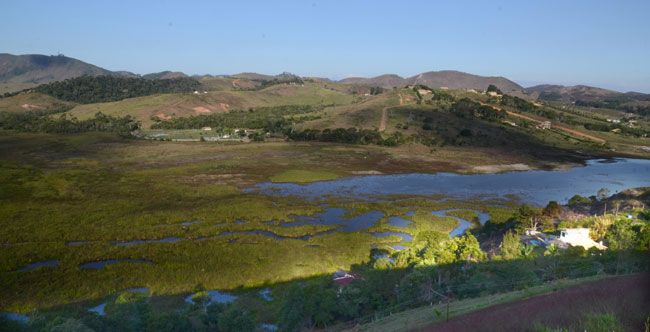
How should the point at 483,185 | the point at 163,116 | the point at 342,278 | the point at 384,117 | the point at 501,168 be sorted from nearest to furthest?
the point at 342,278, the point at 483,185, the point at 501,168, the point at 384,117, the point at 163,116

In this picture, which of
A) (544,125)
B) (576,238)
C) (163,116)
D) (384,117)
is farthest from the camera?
(163,116)

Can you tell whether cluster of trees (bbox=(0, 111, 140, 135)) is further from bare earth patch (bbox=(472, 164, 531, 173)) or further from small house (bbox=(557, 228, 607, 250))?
small house (bbox=(557, 228, 607, 250))

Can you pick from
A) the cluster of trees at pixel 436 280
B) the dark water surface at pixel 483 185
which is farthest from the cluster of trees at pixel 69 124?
the cluster of trees at pixel 436 280

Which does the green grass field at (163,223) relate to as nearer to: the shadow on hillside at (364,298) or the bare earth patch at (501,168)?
the shadow on hillside at (364,298)

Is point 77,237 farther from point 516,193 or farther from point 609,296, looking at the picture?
point 516,193

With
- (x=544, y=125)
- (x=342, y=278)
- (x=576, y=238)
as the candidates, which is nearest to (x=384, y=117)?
(x=544, y=125)

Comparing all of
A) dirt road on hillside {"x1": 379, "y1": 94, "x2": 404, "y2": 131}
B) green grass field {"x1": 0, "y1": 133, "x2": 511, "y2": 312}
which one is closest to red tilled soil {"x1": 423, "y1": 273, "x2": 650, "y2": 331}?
green grass field {"x1": 0, "y1": 133, "x2": 511, "y2": 312}

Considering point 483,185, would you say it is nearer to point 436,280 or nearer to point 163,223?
point 163,223

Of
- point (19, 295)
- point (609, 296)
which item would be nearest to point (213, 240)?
point (19, 295)
